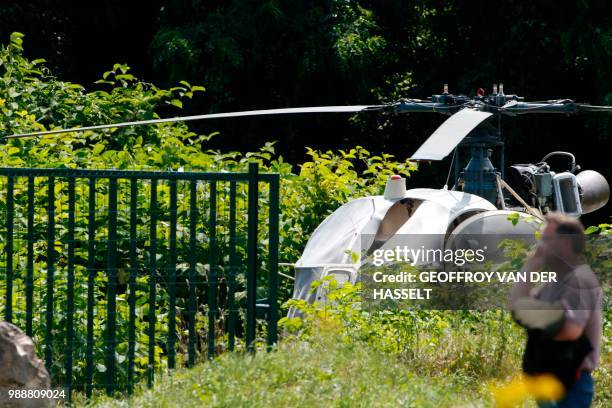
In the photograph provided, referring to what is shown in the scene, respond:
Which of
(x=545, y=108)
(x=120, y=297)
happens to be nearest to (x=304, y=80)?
(x=545, y=108)

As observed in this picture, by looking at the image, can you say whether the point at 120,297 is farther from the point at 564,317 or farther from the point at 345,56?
the point at 345,56

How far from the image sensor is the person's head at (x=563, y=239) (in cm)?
482

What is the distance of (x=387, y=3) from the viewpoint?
1859cm

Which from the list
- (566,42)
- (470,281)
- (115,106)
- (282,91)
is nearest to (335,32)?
(282,91)

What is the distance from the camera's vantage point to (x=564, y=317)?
4.69 metres

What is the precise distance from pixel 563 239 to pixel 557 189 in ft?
12.7

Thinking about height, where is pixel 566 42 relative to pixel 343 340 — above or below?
above

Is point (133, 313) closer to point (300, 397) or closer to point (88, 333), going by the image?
point (88, 333)

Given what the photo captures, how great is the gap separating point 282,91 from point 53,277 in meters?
11.9

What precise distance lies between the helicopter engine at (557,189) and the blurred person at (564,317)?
3764 mm

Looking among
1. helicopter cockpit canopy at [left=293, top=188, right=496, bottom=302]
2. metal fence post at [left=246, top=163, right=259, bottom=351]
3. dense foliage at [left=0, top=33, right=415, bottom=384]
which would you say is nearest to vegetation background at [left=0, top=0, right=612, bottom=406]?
dense foliage at [left=0, top=33, right=415, bottom=384]

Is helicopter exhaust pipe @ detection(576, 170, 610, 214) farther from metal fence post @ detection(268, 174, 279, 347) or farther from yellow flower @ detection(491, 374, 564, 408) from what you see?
yellow flower @ detection(491, 374, 564, 408)

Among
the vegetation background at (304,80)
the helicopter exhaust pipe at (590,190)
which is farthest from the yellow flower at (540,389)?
the helicopter exhaust pipe at (590,190)

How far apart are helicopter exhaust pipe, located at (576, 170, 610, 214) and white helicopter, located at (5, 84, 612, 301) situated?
0.04 feet
